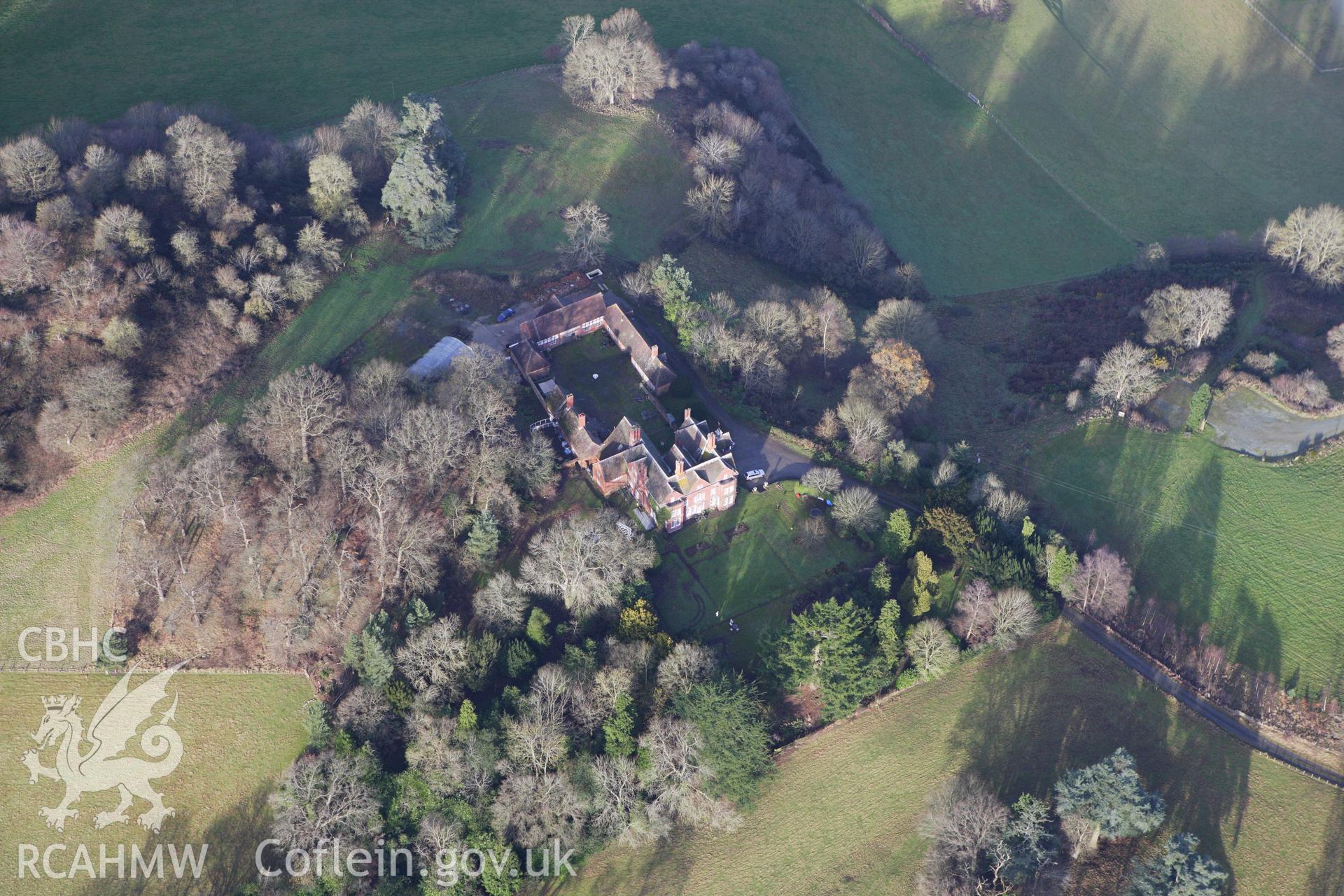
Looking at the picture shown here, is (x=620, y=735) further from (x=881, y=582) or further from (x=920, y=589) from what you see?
(x=920, y=589)

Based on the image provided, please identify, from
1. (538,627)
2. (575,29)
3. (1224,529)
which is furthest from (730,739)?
(575,29)

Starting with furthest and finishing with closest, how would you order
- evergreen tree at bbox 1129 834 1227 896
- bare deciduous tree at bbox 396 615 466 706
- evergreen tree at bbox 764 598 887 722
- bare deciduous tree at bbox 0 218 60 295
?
bare deciduous tree at bbox 0 218 60 295 < evergreen tree at bbox 764 598 887 722 < bare deciduous tree at bbox 396 615 466 706 < evergreen tree at bbox 1129 834 1227 896

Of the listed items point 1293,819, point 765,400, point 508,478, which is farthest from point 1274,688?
point 508,478

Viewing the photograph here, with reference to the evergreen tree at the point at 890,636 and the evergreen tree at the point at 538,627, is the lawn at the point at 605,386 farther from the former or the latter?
the evergreen tree at the point at 890,636

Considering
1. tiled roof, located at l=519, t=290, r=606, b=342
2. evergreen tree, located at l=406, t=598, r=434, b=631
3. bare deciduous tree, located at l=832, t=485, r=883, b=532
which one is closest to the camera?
evergreen tree, located at l=406, t=598, r=434, b=631

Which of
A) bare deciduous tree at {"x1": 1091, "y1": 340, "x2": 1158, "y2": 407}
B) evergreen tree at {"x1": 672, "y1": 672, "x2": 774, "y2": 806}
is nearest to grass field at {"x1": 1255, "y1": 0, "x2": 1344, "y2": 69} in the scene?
bare deciduous tree at {"x1": 1091, "y1": 340, "x2": 1158, "y2": 407}

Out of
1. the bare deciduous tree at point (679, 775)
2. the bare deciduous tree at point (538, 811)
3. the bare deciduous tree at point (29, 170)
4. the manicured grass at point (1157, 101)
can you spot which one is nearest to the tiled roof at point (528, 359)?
the bare deciduous tree at point (679, 775)

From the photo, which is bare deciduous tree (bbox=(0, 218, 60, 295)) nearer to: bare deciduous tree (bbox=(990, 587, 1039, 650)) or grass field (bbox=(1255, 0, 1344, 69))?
bare deciduous tree (bbox=(990, 587, 1039, 650))
